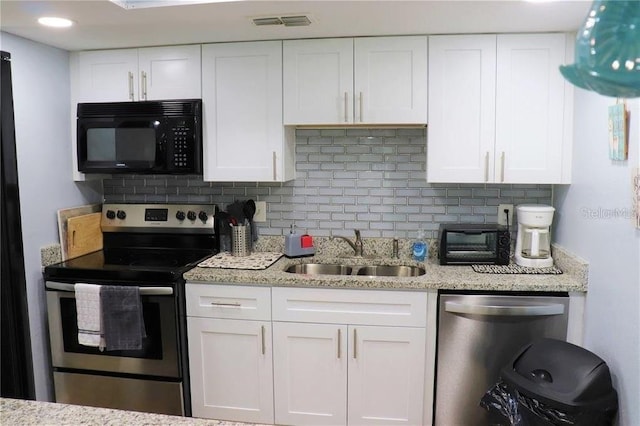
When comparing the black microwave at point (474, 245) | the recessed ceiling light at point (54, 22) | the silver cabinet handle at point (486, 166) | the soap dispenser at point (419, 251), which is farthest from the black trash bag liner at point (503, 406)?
the recessed ceiling light at point (54, 22)

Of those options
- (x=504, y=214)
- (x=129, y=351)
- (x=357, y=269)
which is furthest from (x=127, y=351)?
(x=504, y=214)

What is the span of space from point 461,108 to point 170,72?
1.60 meters

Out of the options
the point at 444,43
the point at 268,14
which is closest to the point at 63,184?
the point at 268,14

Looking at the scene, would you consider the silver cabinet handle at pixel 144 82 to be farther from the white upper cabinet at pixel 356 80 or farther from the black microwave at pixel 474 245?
the black microwave at pixel 474 245

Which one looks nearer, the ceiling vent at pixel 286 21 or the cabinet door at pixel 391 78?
the ceiling vent at pixel 286 21

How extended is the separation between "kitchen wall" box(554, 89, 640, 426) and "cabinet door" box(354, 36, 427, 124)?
0.79 metres

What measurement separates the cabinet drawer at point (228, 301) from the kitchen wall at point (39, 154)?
2.75 ft

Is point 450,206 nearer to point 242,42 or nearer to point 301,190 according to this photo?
point 301,190

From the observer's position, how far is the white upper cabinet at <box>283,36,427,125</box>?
262 centimetres

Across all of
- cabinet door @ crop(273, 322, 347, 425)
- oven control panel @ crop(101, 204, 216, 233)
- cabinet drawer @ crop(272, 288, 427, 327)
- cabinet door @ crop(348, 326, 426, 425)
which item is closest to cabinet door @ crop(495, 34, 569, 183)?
cabinet drawer @ crop(272, 288, 427, 327)

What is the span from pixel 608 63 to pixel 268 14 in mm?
1832

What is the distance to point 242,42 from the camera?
8.98ft

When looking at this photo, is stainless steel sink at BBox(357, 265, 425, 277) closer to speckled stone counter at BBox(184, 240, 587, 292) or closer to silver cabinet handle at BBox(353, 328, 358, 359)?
speckled stone counter at BBox(184, 240, 587, 292)

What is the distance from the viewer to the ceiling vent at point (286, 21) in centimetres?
229
